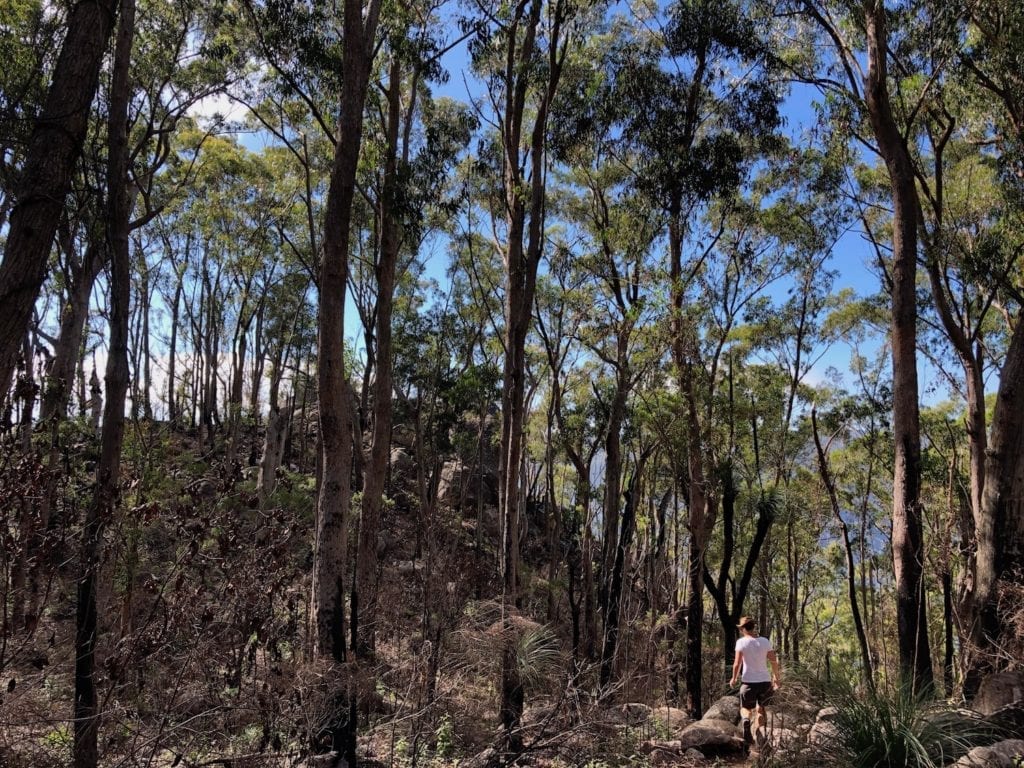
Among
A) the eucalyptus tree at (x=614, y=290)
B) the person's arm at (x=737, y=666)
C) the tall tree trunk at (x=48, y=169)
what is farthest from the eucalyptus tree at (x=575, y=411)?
the tall tree trunk at (x=48, y=169)

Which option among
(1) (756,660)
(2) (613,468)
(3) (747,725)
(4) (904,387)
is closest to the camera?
(1) (756,660)

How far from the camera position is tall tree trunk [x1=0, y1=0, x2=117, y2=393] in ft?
11.5

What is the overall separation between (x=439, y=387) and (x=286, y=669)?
15358mm

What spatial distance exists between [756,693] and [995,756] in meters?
2.44

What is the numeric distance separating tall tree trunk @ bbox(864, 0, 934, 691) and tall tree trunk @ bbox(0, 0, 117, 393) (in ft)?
26.4

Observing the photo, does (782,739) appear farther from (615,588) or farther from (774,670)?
(615,588)

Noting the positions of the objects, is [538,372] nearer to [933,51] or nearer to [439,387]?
[439,387]

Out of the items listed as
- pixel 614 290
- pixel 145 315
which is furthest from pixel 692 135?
pixel 145 315

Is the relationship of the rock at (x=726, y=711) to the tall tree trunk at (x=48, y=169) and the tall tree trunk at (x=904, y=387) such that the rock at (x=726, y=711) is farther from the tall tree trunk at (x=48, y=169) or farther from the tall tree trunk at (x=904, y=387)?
the tall tree trunk at (x=48, y=169)

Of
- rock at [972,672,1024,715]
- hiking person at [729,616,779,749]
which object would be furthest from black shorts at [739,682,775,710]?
rock at [972,672,1024,715]

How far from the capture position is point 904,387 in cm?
855

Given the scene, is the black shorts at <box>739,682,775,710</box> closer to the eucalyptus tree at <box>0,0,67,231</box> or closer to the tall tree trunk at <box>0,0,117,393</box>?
the tall tree trunk at <box>0,0,117,393</box>

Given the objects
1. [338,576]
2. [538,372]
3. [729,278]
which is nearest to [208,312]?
[538,372]

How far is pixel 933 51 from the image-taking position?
1062cm
